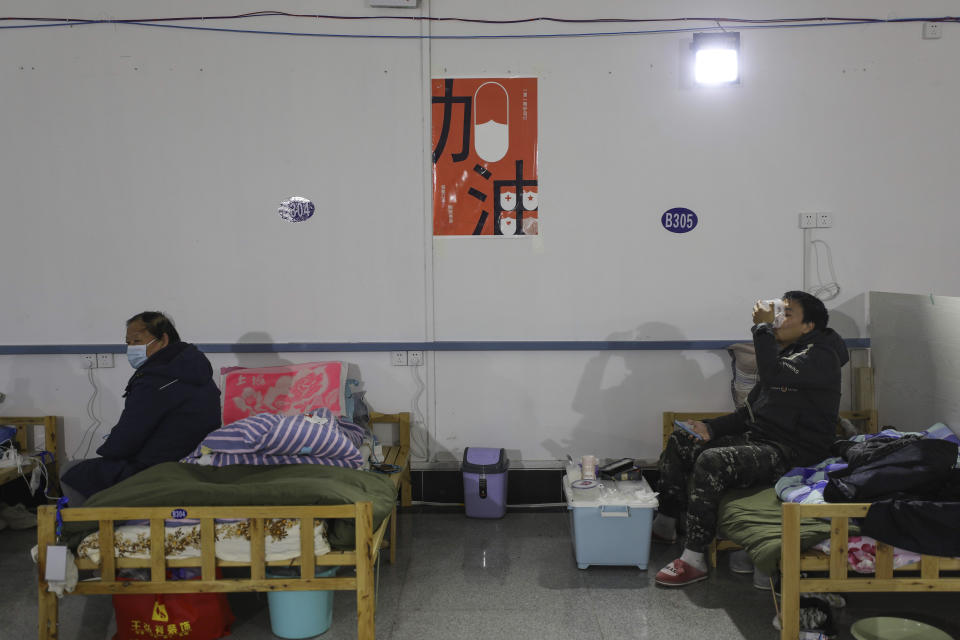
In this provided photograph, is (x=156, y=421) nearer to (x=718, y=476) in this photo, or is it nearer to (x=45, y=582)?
(x=45, y=582)

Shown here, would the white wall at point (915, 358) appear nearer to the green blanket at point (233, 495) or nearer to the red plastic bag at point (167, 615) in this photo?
the green blanket at point (233, 495)

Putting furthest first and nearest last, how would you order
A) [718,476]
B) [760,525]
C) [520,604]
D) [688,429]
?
[688,429]
[718,476]
[520,604]
[760,525]

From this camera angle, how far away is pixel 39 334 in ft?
13.4

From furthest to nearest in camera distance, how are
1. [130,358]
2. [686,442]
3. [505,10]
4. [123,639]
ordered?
[505,10], [686,442], [130,358], [123,639]

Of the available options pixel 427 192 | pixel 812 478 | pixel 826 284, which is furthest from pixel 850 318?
pixel 427 192

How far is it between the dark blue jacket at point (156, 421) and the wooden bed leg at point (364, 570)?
1054 millimetres

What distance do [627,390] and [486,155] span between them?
A: 57.5 inches

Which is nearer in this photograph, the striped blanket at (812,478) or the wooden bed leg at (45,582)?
the wooden bed leg at (45,582)

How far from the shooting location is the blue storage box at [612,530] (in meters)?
3.26

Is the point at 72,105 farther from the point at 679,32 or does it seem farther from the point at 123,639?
the point at 679,32

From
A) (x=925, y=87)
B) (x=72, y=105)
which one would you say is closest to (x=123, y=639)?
(x=72, y=105)

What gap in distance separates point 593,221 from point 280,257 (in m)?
1.67

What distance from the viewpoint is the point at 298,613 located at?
2693 millimetres

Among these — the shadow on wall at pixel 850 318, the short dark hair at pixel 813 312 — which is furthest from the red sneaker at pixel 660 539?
the shadow on wall at pixel 850 318
